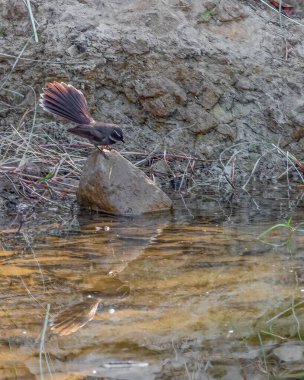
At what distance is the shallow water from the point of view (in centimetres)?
287

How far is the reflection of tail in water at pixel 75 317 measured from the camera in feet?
10.4

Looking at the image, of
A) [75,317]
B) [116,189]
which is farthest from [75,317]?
[116,189]

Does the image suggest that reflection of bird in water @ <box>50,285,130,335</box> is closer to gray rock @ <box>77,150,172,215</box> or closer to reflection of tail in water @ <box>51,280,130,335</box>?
reflection of tail in water @ <box>51,280,130,335</box>

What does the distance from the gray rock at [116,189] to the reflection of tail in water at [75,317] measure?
2150 mm

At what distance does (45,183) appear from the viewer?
19.7 ft

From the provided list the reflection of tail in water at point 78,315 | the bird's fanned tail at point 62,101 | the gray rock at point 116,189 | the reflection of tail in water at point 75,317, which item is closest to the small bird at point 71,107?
the bird's fanned tail at point 62,101

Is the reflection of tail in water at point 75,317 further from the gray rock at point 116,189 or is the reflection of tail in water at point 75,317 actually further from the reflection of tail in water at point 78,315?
the gray rock at point 116,189

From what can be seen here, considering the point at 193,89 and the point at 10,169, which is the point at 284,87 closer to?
the point at 193,89

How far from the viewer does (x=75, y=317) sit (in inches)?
131

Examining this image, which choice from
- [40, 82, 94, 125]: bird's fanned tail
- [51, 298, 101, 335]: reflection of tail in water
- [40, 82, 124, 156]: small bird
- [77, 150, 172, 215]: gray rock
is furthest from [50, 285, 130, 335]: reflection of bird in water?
[40, 82, 94, 125]: bird's fanned tail

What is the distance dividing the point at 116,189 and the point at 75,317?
2.44m

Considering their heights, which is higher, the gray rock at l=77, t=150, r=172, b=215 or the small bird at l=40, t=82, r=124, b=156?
the small bird at l=40, t=82, r=124, b=156

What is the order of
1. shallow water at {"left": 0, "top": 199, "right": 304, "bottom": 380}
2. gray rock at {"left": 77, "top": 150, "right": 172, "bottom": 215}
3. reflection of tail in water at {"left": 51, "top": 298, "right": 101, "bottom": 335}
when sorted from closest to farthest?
shallow water at {"left": 0, "top": 199, "right": 304, "bottom": 380} < reflection of tail in water at {"left": 51, "top": 298, "right": 101, "bottom": 335} < gray rock at {"left": 77, "top": 150, "right": 172, "bottom": 215}

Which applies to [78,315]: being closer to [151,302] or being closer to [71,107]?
[151,302]
